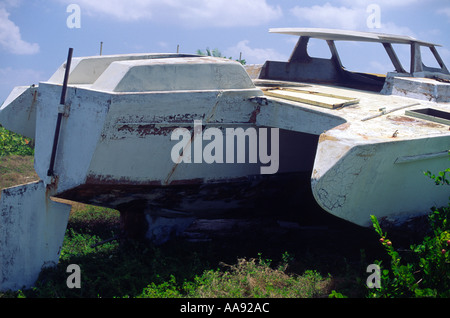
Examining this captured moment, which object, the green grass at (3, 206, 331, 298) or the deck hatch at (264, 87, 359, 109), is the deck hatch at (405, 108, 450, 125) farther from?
the green grass at (3, 206, 331, 298)

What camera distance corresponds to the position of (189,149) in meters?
5.61

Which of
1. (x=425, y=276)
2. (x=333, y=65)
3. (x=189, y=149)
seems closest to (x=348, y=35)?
(x=333, y=65)

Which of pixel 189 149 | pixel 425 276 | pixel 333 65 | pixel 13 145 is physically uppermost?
pixel 333 65

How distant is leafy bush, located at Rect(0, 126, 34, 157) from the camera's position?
1191cm

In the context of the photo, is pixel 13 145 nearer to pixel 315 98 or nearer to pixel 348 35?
pixel 348 35

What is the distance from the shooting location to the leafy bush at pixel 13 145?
11.9 meters

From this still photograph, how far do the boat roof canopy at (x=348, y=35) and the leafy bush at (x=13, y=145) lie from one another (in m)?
6.39

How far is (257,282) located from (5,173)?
21.4 feet

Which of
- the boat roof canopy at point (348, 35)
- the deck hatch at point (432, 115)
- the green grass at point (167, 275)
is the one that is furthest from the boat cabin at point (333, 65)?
the green grass at point (167, 275)

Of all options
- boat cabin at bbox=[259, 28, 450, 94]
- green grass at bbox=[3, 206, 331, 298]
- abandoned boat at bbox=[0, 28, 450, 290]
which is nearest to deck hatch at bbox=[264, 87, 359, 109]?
abandoned boat at bbox=[0, 28, 450, 290]

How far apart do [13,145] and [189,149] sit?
812 cm

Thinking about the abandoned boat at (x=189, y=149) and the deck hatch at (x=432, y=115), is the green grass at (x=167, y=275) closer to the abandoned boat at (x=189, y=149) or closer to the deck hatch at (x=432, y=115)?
the abandoned boat at (x=189, y=149)
